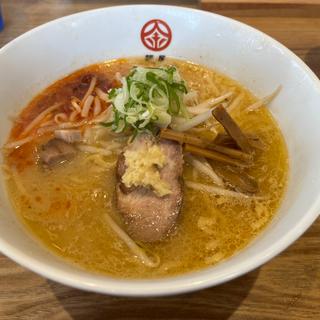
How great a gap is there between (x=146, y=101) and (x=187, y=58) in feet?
1.90

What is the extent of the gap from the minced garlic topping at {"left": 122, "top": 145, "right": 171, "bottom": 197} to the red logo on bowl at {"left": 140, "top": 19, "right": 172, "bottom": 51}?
0.73m

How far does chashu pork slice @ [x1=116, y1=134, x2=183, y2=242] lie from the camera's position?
1335 millimetres

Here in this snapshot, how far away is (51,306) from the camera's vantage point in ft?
4.20

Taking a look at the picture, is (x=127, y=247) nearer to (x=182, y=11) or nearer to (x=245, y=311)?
(x=245, y=311)

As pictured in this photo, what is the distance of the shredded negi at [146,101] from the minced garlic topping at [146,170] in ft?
0.40

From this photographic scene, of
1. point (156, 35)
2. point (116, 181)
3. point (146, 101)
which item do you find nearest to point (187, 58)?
point (156, 35)

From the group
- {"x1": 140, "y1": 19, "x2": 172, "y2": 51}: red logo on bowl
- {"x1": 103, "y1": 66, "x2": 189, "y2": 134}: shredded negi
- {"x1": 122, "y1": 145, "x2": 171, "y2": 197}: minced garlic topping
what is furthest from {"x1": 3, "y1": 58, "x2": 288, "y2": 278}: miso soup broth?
{"x1": 140, "y1": 19, "x2": 172, "y2": 51}: red logo on bowl

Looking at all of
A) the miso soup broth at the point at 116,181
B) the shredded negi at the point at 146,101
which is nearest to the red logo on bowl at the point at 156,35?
the miso soup broth at the point at 116,181

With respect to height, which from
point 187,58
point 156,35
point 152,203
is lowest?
point 152,203

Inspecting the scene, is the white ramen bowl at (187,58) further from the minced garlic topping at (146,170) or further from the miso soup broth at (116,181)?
the minced garlic topping at (146,170)

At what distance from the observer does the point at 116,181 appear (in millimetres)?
1475

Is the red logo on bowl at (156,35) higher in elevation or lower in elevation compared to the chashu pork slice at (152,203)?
higher

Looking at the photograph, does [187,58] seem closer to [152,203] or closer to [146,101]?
[146,101]

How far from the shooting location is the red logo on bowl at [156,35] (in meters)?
1.90
